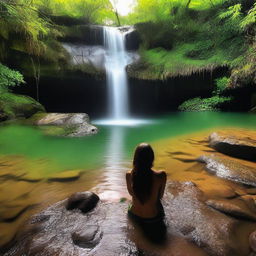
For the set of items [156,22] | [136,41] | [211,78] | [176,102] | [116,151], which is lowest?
[116,151]

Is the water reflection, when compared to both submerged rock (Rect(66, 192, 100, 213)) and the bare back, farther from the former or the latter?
the bare back

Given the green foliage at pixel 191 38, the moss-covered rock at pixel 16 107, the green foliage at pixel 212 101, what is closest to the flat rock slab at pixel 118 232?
the moss-covered rock at pixel 16 107

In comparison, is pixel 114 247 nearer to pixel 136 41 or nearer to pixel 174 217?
pixel 174 217

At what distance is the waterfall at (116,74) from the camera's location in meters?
14.9

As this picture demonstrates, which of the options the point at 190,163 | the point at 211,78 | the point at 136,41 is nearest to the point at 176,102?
the point at 211,78

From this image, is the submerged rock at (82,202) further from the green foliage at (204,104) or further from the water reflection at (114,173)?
the green foliage at (204,104)

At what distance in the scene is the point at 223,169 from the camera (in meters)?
3.85

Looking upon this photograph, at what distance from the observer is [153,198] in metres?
2.24

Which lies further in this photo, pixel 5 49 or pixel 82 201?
pixel 5 49

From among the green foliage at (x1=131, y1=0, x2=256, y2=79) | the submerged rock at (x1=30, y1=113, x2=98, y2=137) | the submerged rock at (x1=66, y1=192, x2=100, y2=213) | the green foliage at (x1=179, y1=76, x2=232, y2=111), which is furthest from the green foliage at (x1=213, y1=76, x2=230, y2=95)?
the submerged rock at (x1=66, y1=192, x2=100, y2=213)

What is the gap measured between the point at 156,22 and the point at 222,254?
57.1ft

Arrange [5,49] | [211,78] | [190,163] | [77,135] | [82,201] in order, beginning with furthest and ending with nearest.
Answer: [211,78], [5,49], [77,135], [190,163], [82,201]

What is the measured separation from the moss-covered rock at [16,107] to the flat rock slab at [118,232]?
884 centimetres

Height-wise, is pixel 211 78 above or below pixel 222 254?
above
